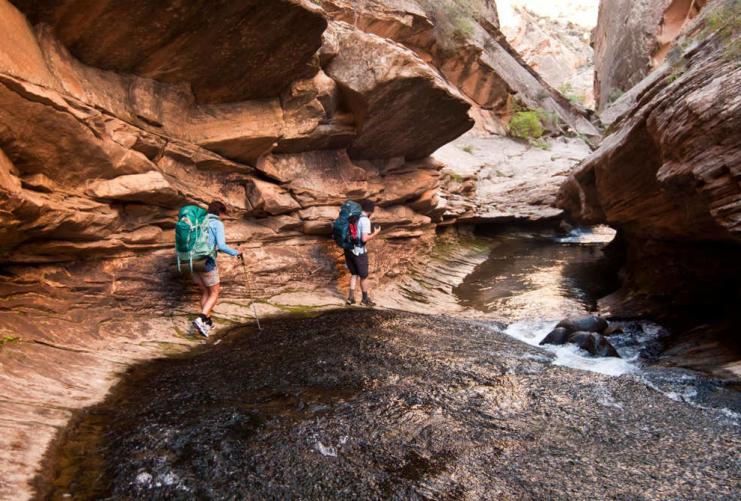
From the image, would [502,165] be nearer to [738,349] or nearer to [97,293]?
[738,349]

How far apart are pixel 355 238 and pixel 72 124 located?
6.35 m

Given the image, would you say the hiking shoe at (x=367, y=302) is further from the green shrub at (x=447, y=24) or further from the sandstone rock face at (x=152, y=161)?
the green shrub at (x=447, y=24)

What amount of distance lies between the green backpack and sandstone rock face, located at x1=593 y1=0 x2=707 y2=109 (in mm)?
32241

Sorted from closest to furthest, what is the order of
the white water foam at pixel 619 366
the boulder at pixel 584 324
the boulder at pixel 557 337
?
1. the white water foam at pixel 619 366
2. the boulder at pixel 557 337
3. the boulder at pixel 584 324

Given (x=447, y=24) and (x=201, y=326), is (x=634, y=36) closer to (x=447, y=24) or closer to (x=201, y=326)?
(x=447, y=24)

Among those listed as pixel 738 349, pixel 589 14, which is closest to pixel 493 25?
pixel 738 349

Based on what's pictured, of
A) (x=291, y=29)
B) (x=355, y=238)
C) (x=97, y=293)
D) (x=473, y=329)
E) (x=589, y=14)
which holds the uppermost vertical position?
(x=589, y=14)

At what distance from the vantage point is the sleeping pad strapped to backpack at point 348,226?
11.4 meters

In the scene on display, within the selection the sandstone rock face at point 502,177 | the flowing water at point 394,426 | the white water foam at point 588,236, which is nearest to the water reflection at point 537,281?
the white water foam at point 588,236

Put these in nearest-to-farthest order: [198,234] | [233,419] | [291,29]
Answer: [233,419] → [198,234] → [291,29]

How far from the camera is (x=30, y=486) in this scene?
360 cm

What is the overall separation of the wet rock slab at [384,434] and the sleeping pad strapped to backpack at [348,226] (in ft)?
14.8

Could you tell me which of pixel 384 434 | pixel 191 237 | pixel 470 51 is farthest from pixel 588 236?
pixel 384 434

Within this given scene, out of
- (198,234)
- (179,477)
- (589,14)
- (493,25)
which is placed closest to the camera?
(179,477)
